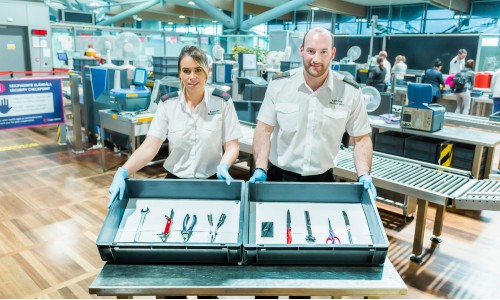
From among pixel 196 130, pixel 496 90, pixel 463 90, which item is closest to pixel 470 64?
pixel 463 90

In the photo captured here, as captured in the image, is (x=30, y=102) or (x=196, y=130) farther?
(x=30, y=102)

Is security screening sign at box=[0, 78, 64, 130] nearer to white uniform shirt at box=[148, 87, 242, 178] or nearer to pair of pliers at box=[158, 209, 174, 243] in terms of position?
white uniform shirt at box=[148, 87, 242, 178]

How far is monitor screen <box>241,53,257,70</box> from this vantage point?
786 cm

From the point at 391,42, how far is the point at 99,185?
10.2 meters

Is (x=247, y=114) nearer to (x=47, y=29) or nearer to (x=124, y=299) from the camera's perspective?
(x=124, y=299)

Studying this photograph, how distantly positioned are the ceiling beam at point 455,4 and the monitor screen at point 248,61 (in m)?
7.02

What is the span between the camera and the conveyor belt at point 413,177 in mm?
2605

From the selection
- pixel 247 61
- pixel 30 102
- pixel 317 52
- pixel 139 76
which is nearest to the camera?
pixel 317 52

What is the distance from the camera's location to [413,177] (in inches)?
114

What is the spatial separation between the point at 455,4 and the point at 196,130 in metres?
13.8

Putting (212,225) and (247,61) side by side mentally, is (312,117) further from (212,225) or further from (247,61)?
(247,61)

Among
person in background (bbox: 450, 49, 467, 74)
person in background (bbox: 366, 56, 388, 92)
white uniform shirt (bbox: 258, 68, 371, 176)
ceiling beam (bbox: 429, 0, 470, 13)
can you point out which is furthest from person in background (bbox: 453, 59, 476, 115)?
white uniform shirt (bbox: 258, 68, 371, 176)

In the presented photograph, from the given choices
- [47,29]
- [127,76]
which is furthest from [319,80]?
[47,29]

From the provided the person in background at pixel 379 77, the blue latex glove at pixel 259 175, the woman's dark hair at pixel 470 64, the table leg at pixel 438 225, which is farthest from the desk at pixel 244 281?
the woman's dark hair at pixel 470 64
